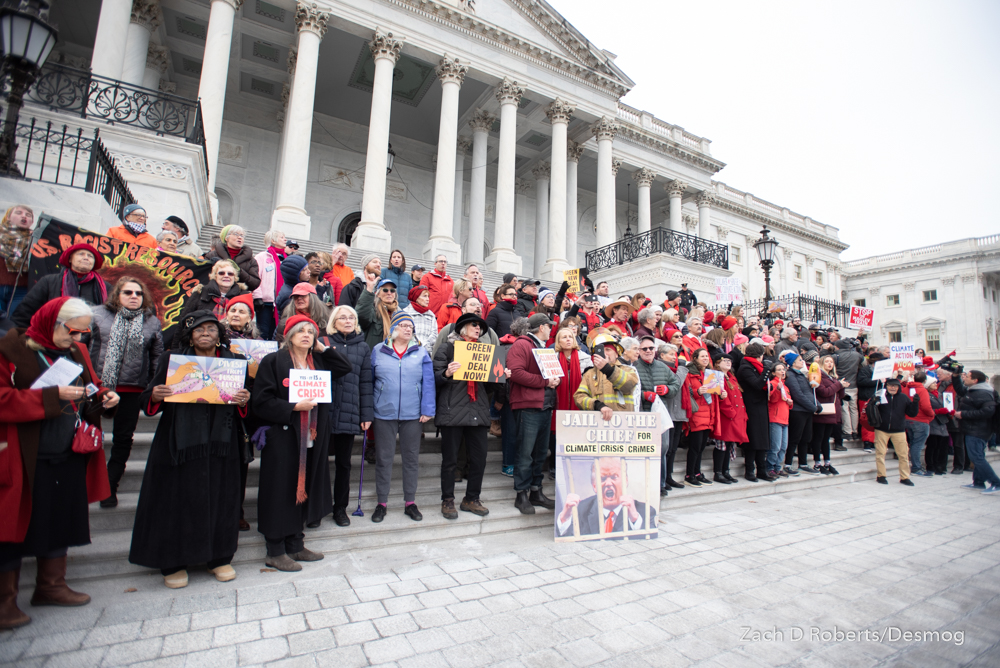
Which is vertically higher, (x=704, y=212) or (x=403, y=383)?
(x=704, y=212)

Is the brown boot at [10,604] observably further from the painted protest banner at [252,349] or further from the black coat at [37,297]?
the black coat at [37,297]

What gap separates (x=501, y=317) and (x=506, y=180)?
1263cm

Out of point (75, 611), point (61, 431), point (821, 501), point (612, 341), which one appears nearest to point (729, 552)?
point (612, 341)

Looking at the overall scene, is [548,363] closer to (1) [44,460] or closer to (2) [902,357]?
(1) [44,460]

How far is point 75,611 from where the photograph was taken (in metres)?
2.93

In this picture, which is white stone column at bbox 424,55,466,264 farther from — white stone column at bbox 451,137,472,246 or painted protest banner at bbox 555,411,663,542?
painted protest banner at bbox 555,411,663,542

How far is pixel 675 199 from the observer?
2597cm

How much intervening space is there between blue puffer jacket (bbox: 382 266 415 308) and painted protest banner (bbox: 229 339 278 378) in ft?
9.38

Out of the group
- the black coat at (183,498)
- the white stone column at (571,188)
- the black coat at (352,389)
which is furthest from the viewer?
the white stone column at (571,188)

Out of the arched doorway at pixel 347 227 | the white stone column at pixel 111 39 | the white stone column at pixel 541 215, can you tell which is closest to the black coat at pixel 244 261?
the white stone column at pixel 111 39

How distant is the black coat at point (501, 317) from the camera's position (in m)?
6.73

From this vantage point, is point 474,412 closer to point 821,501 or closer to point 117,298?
point 117,298

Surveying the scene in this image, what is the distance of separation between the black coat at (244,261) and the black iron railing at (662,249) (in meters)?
15.2
